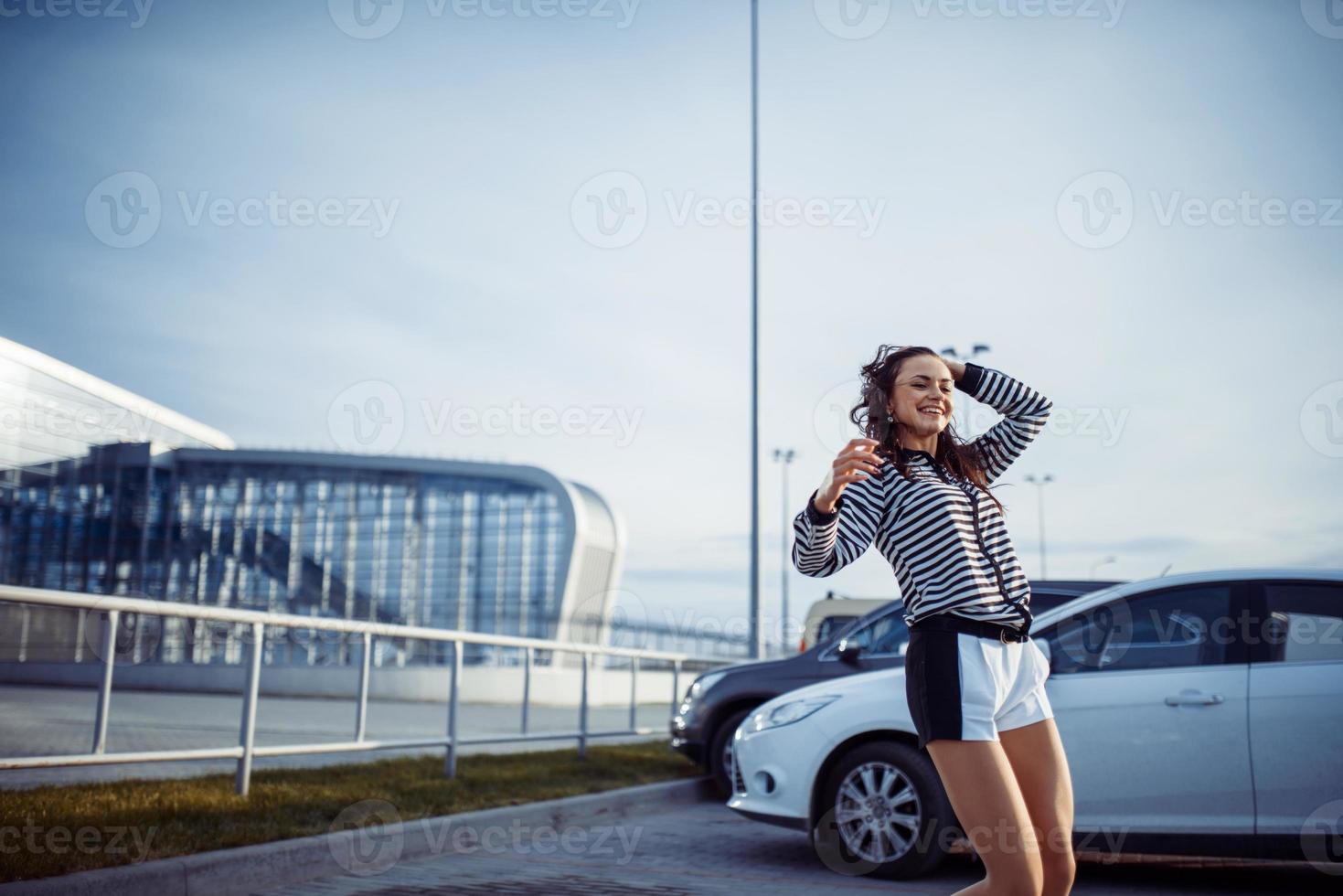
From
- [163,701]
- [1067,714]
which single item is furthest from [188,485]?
[1067,714]

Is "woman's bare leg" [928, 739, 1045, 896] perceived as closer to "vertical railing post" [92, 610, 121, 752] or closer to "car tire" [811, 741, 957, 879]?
"car tire" [811, 741, 957, 879]

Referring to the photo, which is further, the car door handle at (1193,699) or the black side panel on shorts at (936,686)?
the car door handle at (1193,699)

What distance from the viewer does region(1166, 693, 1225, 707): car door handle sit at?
19.0ft

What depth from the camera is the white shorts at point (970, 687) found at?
2.65 metres

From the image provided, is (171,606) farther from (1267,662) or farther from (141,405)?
(141,405)

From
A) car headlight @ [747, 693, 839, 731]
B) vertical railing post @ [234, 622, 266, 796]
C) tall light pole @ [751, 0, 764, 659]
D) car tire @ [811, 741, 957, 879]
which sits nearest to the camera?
car tire @ [811, 741, 957, 879]

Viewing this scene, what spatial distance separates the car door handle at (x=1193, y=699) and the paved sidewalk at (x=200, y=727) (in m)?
5.51

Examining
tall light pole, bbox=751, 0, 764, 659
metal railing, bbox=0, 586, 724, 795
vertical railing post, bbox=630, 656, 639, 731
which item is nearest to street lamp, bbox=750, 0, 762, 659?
tall light pole, bbox=751, 0, 764, 659

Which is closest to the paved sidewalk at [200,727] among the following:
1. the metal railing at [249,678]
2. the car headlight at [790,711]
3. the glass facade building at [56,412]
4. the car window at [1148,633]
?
the metal railing at [249,678]

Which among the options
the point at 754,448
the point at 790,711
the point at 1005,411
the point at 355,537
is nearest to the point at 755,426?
the point at 754,448

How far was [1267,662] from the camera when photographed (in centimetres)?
584

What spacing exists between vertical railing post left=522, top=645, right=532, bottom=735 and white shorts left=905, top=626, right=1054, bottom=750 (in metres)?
8.80

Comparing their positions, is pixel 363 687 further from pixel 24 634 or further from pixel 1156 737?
pixel 24 634

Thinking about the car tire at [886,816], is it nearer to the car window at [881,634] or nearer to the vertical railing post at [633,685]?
the car window at [881,634]
